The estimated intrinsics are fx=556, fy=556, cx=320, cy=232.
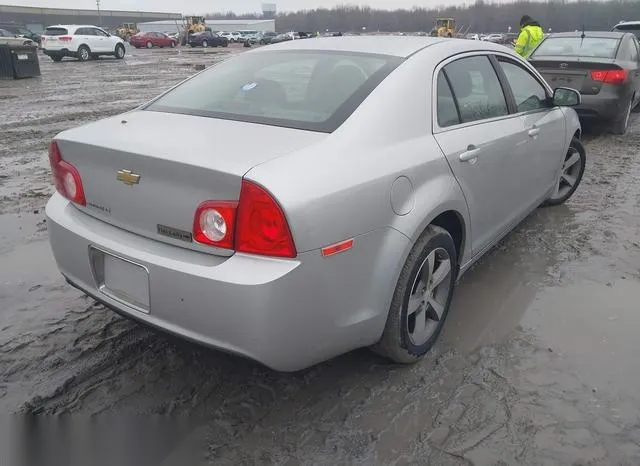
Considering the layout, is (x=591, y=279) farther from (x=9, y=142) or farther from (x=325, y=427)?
(x=9, y=142)

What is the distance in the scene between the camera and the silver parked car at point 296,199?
2.08 metres

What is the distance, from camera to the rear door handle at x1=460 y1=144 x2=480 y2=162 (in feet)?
9.62

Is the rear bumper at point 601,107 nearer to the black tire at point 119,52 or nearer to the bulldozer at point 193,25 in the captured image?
the black tire at point 119,52

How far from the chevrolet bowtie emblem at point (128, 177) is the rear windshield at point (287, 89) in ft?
1.93

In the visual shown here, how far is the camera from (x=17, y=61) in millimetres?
17656

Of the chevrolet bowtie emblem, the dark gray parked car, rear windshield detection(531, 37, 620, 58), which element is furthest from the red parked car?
the chevrolet bowtie emblem

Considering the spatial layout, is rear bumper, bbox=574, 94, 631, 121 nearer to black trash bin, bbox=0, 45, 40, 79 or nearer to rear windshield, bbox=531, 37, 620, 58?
rear windshield, bbox=531, 37, 620, 58

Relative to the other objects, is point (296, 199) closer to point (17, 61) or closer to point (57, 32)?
point (17, 61)

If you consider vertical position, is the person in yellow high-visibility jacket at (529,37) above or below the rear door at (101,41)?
above

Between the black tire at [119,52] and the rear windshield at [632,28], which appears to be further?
the black tire at [119,52]

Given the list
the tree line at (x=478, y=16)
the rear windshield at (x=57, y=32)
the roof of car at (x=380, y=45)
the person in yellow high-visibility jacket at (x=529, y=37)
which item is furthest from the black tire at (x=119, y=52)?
the roof of car at (x=380, y=45)

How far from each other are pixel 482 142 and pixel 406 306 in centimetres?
113

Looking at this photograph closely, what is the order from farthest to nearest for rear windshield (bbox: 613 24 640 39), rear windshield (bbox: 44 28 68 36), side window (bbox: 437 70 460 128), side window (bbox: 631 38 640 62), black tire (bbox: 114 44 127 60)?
1. black tire (bbox: 114 44 127 60)
2. rear windshield (bbox: 44 28 68 36)
3. rear windshield (bbox: 613 24 640 39)
4. side window (bbox: 631 38 640 62)
5. side window (bbox: 437 70 460 128)

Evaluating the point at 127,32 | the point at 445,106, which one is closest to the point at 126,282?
the point at 445,106
